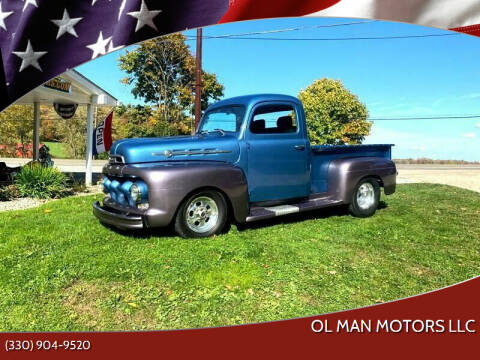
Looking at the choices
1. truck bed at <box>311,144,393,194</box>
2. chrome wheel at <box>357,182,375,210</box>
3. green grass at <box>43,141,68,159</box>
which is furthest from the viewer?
chrome wheel at <box>357,182,375,210</box>

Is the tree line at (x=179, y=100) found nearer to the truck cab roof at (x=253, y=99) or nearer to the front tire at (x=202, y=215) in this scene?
the front tire at (x=202, y=215)

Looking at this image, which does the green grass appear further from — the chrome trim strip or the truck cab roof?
the truck cab roof

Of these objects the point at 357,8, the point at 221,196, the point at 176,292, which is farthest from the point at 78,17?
the point at 221,196

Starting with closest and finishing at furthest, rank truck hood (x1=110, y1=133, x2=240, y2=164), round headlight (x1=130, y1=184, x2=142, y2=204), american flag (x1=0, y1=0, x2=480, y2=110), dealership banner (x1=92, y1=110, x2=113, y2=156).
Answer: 1. american flag (x1=0, y1=0, x2=480, y2=110)
2. round headlight (x1=130, y1=184, x2=142, y2=204)
3. truck hood (x1=110, y1=133, x2=240, y2=164)
4. dealership banner (x1=92, y1=110, x2=113, y2=156)

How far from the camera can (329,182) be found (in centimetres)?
483

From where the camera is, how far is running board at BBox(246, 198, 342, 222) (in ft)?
12.9

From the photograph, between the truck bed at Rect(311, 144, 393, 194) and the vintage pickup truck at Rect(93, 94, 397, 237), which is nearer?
the vintage pickup truck at Rect(93, 94, 397, 237)

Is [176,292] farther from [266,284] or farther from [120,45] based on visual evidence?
[120,45]

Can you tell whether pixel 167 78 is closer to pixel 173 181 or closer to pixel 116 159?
pixel 173 181

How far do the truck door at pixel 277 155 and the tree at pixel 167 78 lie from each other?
196 centimetres

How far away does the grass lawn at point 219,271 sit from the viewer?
2008 millimetres

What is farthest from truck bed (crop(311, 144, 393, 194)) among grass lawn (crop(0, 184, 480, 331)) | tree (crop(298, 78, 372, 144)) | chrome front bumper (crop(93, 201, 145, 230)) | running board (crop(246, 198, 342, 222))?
chrome front bumper (crop(93, 201, 145, 230))

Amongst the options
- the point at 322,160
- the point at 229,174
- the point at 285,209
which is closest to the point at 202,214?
the point at 229,174

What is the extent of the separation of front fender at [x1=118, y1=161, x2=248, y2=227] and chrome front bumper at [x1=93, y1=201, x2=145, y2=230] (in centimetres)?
→ 11
